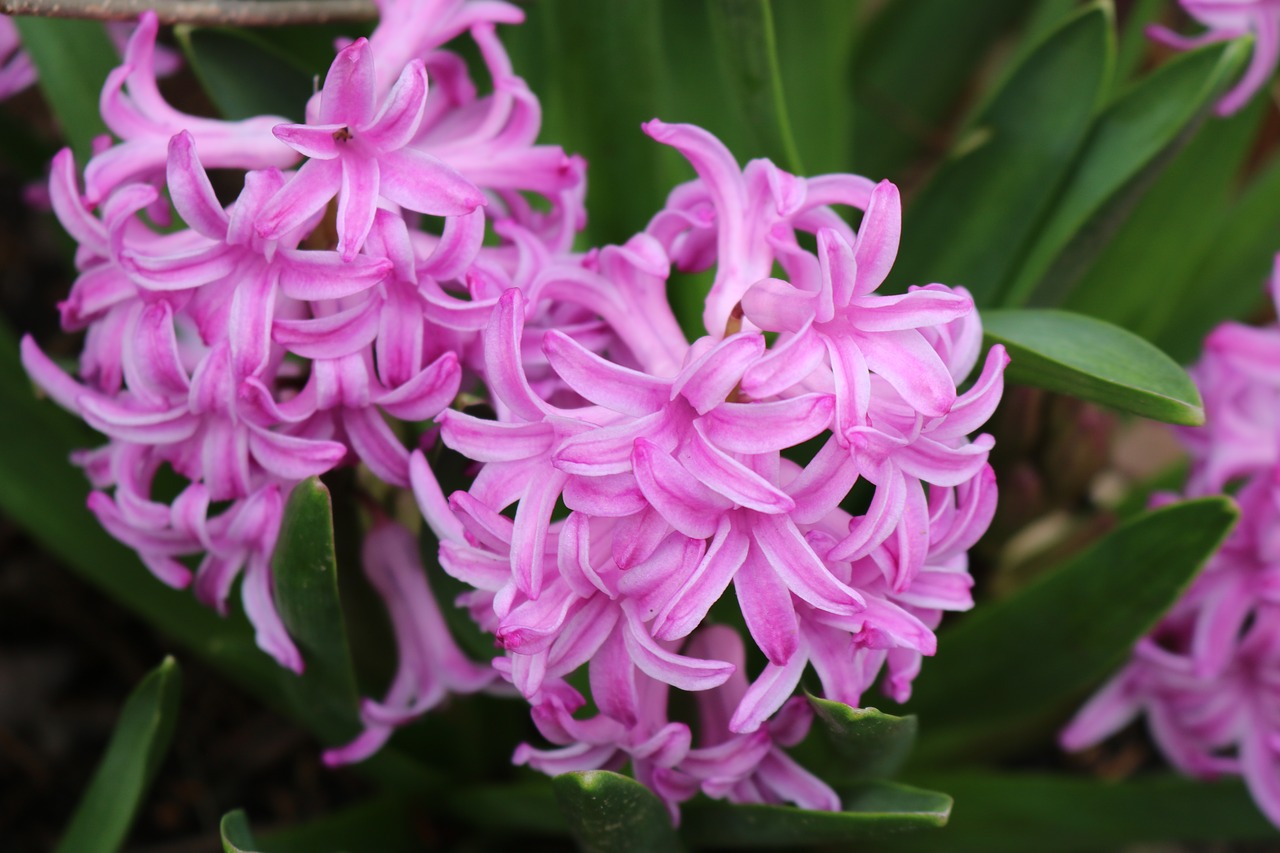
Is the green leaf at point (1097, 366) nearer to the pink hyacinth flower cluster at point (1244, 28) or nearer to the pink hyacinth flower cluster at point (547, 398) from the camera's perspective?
the pink hyacinth flower cluster at point (547, 398)

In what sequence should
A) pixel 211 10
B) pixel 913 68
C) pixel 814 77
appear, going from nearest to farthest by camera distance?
1. pixel 211 10
2. pixel 814 77
3. pixel 913 68

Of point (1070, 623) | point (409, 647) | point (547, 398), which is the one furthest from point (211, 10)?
point (1070, 623)

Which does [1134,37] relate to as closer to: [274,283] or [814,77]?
[814,77]

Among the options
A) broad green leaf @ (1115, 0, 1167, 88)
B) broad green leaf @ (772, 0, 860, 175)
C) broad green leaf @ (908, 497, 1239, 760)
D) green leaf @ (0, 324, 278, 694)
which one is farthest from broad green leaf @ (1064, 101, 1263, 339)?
green leaf @ (0, 324, 278, 694)

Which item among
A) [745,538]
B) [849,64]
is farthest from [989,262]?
[849,64]

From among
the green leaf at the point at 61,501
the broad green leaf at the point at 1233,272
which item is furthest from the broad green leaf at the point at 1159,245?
the green leaf at the point at 61,501

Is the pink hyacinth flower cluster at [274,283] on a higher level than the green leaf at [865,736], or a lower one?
higher

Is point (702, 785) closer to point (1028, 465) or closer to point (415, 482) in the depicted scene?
point (415, 482)

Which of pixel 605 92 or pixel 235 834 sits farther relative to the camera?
pixel 605 92
